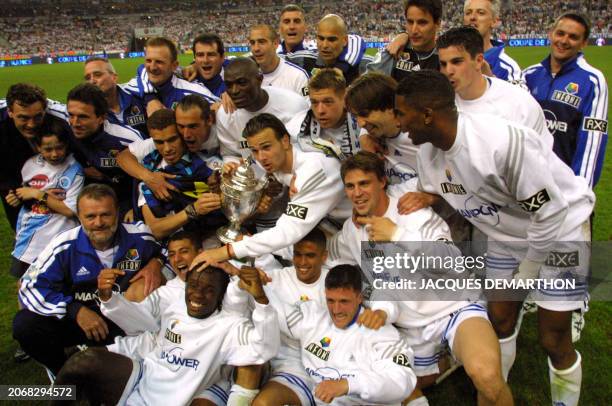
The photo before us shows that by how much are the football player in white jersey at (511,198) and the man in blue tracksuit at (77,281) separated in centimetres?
223

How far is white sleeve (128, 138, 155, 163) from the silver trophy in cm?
98

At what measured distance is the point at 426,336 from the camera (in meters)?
3.25

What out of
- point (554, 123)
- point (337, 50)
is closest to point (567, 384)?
point (554, 123)

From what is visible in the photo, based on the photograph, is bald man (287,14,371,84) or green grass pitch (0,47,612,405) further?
bald man (287,14,371,84)

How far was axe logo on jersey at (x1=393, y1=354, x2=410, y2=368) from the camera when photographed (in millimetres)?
3002

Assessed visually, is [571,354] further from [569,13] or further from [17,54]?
[17,54]

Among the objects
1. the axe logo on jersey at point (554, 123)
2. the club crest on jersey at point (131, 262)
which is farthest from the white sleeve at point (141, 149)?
the axe logo on jersey at point (554, 123)

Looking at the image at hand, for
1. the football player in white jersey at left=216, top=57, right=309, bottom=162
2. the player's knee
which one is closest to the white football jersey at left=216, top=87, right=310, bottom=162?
the football player in white jersey at left=216, top=57, right=309, bottom=162

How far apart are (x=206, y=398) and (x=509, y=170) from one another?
229 cm

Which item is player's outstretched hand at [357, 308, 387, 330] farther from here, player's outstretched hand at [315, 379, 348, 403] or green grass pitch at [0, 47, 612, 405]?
green grass pitch at [0, 47, 612, 405]

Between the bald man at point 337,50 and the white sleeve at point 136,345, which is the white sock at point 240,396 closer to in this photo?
the white sleeve at point 136,345

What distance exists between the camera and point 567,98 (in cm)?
404

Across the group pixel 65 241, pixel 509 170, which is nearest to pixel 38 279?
pixel 65 241

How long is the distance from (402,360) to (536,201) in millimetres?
1198
